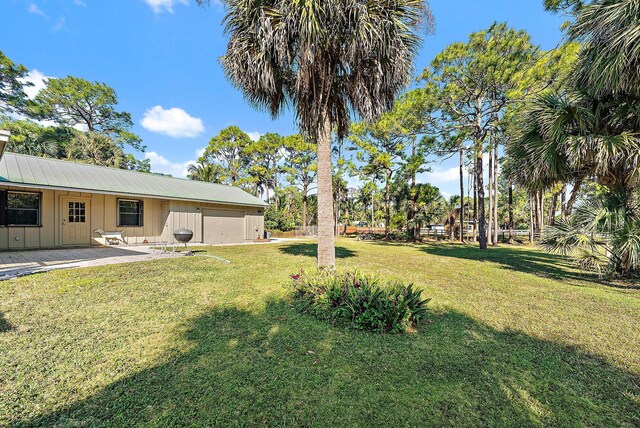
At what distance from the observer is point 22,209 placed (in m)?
9.95

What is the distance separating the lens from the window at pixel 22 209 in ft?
31.8

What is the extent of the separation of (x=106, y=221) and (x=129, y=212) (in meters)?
1.02

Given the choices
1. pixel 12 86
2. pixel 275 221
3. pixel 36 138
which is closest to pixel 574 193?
pixel 275 221

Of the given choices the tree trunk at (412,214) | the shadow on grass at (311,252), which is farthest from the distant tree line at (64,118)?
the tree trunk at (412,214)

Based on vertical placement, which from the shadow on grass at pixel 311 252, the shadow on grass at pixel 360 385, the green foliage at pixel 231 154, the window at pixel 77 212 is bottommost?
the shadow on grass at pixel 311 252

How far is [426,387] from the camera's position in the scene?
7.61 feet

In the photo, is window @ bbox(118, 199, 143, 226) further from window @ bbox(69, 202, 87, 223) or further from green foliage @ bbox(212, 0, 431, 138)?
green foliage @ bbox(212, 0, 431, 138)

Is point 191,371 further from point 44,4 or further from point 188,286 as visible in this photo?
point 44,4

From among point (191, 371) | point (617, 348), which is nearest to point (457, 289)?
point (617, 348)

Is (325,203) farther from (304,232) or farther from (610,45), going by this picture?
(304,232)

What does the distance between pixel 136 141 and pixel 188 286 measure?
32027 millimetres

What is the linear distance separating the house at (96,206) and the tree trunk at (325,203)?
1034 cm

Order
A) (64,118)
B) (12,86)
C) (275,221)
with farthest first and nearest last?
(275,221) → (64,118) → (12,86)

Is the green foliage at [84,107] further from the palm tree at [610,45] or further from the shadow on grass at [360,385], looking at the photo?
the palm tree at [610,45]
